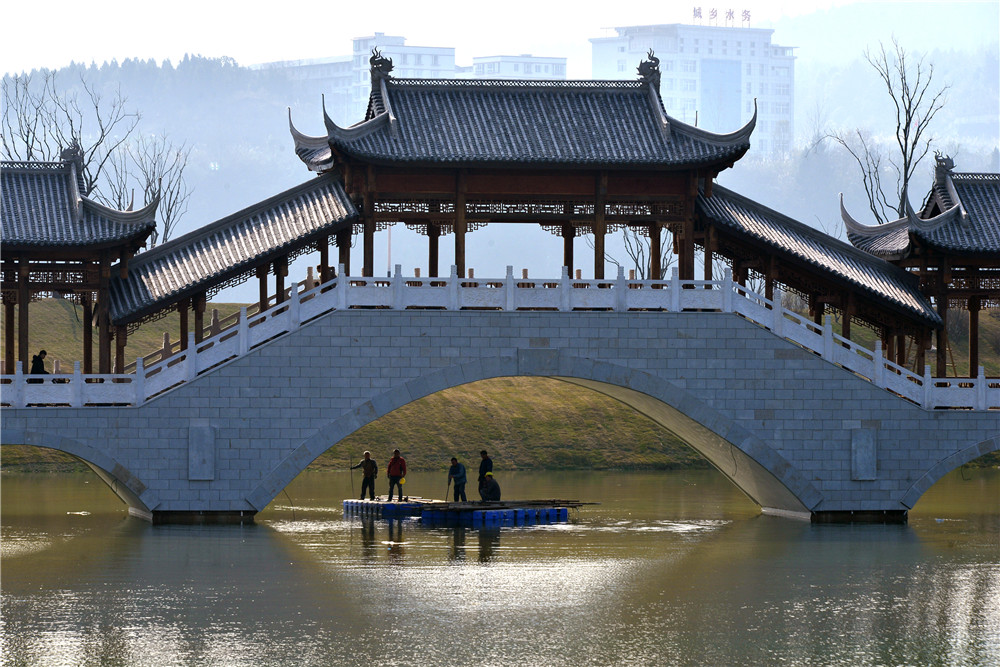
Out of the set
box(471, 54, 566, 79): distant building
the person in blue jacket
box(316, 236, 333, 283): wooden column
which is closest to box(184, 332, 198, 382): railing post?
box(316, 236, 333, 283): wooden column

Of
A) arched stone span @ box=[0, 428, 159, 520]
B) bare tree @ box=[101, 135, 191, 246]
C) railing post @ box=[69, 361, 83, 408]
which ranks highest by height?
bare tree @ box=[101, 135, 191, 246]

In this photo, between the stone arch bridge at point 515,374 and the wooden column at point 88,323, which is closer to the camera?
the stone arch bridge at point 515,374

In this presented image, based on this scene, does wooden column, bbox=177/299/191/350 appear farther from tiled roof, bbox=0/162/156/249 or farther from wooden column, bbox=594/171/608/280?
wooden column, bbox=594/171/608/280

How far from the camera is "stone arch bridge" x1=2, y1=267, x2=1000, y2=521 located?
26125 mm

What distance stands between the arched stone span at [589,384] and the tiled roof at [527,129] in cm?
426

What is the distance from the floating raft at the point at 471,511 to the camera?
90.0 feet

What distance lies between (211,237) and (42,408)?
18.0 feet

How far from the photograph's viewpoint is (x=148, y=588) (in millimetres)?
18500

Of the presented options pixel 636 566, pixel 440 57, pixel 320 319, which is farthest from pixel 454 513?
pixel 440 57

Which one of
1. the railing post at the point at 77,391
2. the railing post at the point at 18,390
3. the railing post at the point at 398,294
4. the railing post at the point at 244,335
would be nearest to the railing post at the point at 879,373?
the railing post at the point at 398,294

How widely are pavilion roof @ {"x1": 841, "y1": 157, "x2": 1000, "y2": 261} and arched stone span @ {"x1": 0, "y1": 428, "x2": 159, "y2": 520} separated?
54.2 ft

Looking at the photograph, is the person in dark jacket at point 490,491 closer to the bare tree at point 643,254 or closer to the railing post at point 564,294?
the railing post at point 564,294

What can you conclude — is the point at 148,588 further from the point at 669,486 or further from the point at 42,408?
the point at 669,486

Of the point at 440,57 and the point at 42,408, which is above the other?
the point at 440,57
